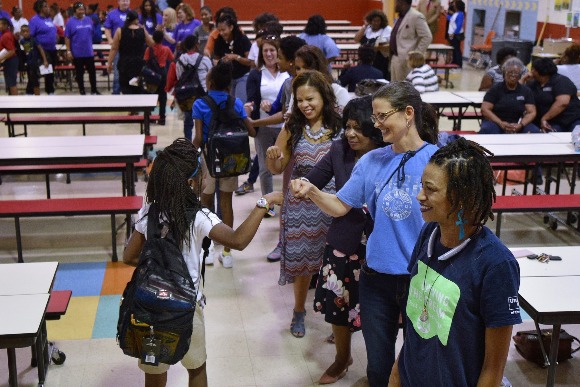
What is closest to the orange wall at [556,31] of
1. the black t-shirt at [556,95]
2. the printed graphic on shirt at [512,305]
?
the black t-shirt at [556,95]

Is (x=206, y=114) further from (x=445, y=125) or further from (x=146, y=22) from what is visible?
(x=146, y=22)

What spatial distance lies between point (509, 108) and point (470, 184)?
19.3 ft

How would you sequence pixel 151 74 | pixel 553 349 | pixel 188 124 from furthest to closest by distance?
1. pixel 151 74
2. pixel 188 124
3. pixel 553 349

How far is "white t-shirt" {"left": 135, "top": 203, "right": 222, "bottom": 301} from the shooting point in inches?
118

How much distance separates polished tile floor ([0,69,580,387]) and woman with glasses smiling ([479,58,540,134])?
1.11 metres

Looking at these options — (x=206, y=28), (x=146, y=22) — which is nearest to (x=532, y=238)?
(x=206, y=28)

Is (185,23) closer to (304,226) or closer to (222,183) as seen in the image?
(222,183)

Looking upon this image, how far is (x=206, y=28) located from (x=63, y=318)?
6960mm

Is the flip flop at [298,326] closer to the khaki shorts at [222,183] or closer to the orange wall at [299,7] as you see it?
the khaki shorts at [222,183]

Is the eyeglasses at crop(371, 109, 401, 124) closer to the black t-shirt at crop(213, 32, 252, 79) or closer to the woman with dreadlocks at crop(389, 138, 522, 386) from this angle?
the woman with dreadlocks at crop(389, 138, 522, 386)

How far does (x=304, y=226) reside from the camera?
428 cm

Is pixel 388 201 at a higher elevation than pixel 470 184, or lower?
lower

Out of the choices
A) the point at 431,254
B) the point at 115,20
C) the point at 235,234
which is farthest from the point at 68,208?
the point at 115,20

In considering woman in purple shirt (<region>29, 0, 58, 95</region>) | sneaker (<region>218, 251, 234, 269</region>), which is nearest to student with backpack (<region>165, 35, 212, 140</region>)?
sneaker (<region>218, 251, 234, 269</region>)
